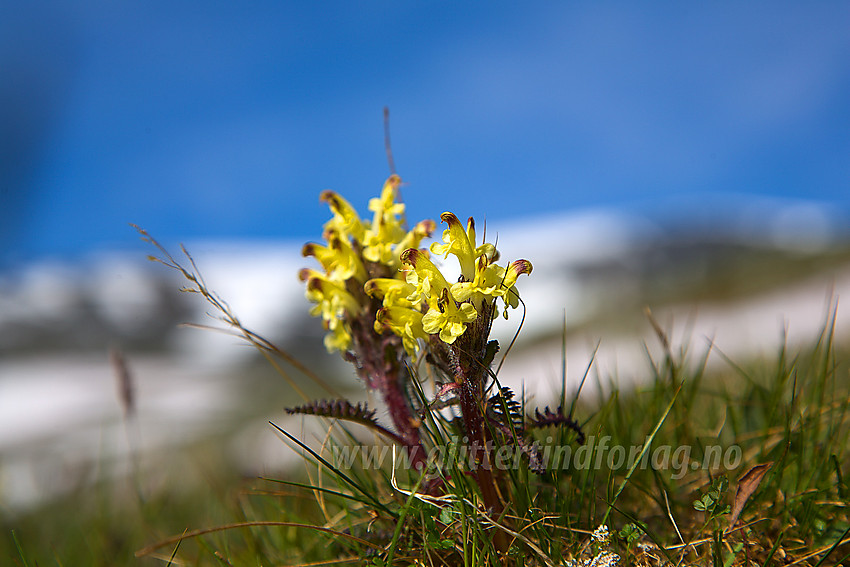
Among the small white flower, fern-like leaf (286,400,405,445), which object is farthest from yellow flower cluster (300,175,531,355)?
the small white flower

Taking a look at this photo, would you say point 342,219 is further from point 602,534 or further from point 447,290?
point 602,534

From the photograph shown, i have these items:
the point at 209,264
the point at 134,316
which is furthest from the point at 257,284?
the point at 134,316

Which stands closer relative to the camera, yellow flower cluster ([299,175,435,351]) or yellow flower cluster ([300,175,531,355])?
yellow flower cluster ([300,175,531,355])

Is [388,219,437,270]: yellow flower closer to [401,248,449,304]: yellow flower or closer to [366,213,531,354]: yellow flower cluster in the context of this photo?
[366,213,531,354]: yellow flower cluster

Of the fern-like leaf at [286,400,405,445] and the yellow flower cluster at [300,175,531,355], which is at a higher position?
the yellow flower cluster at [300,175,531,355]

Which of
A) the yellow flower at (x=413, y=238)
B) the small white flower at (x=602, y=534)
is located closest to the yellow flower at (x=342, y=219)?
the yellow flower at (x=413, y=238)

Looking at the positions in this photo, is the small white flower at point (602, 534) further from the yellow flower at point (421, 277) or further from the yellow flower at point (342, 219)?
the yellow flower at point (342, 219)

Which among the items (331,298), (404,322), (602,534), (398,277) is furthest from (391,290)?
(602,534)
